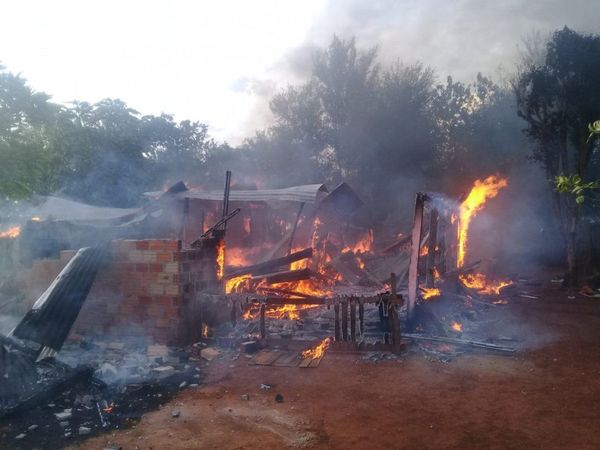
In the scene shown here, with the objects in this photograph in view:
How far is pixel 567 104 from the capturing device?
1489 cm

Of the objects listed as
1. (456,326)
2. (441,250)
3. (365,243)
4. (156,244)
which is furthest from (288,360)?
(365,243)

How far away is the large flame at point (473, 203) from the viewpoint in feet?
55.7

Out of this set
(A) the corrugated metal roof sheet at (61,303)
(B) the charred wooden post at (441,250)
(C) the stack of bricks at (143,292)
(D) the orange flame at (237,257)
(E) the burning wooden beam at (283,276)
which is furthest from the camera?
(D) the orange flame at (237,257)

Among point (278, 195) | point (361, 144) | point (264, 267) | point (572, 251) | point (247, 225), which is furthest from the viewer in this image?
point (361, 144)

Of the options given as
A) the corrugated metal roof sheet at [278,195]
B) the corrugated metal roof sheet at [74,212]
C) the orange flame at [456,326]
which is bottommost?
the orange flame at [456,326]

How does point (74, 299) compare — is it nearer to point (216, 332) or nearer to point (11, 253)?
point (216, 332)

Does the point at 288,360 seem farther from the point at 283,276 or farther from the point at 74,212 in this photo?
the point at 74,212

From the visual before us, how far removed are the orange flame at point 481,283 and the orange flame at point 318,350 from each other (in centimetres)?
804

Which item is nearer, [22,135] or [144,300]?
[144,300]

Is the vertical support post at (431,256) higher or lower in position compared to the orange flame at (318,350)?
higher

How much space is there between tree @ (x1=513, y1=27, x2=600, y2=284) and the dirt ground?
9.20m

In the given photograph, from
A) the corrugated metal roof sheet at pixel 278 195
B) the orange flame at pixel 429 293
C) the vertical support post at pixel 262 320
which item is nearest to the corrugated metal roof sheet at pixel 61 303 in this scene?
the vertical support post at pixel 262 320

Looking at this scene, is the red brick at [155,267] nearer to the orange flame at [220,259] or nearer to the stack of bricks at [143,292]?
the stack of bricks at [143,292]

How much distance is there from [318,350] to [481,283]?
1052 cm
